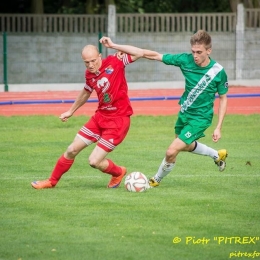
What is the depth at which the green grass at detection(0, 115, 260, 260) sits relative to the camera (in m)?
8.03

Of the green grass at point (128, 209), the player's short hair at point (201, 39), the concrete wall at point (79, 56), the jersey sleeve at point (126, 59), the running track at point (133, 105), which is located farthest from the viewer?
the concrete wall at point (79, 56)

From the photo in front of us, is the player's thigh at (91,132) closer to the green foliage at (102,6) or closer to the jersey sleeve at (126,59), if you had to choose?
the jersey sleeve at (126,59)

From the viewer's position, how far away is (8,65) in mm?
32625

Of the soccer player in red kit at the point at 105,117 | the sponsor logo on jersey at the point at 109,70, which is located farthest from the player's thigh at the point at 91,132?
the sponsor logo on jersey at the point at 109,70

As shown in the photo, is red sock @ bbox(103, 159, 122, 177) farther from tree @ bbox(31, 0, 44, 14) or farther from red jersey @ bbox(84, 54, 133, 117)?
tree @ bbox(31, 0, 44, 14)

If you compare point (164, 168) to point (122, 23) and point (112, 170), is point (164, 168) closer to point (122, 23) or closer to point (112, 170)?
point (112, 170)

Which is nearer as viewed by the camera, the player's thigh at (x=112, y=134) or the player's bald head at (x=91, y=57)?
the player's bald head at (x=91, y=57)

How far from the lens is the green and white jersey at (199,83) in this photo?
11.0 m

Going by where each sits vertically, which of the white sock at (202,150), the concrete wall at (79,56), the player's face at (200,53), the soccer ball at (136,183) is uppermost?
the player's face at (200,53)

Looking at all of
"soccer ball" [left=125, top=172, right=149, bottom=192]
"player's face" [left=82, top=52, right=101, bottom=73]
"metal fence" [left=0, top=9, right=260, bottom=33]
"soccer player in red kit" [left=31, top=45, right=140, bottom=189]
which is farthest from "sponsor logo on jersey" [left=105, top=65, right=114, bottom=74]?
"metal fence" [left=0, top=9, right=260, bottom=33]

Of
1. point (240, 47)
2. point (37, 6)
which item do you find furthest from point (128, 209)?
point (37, 6)

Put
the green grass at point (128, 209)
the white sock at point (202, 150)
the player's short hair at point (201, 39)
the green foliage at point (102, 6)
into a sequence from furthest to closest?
the green foliage at point (102, 6) → the white sock at point (202, 150) → the player's short hair at point (201, 39) → the green grass at point (128, 209)

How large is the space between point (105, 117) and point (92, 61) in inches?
31.4

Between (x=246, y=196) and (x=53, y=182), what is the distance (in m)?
2.42
